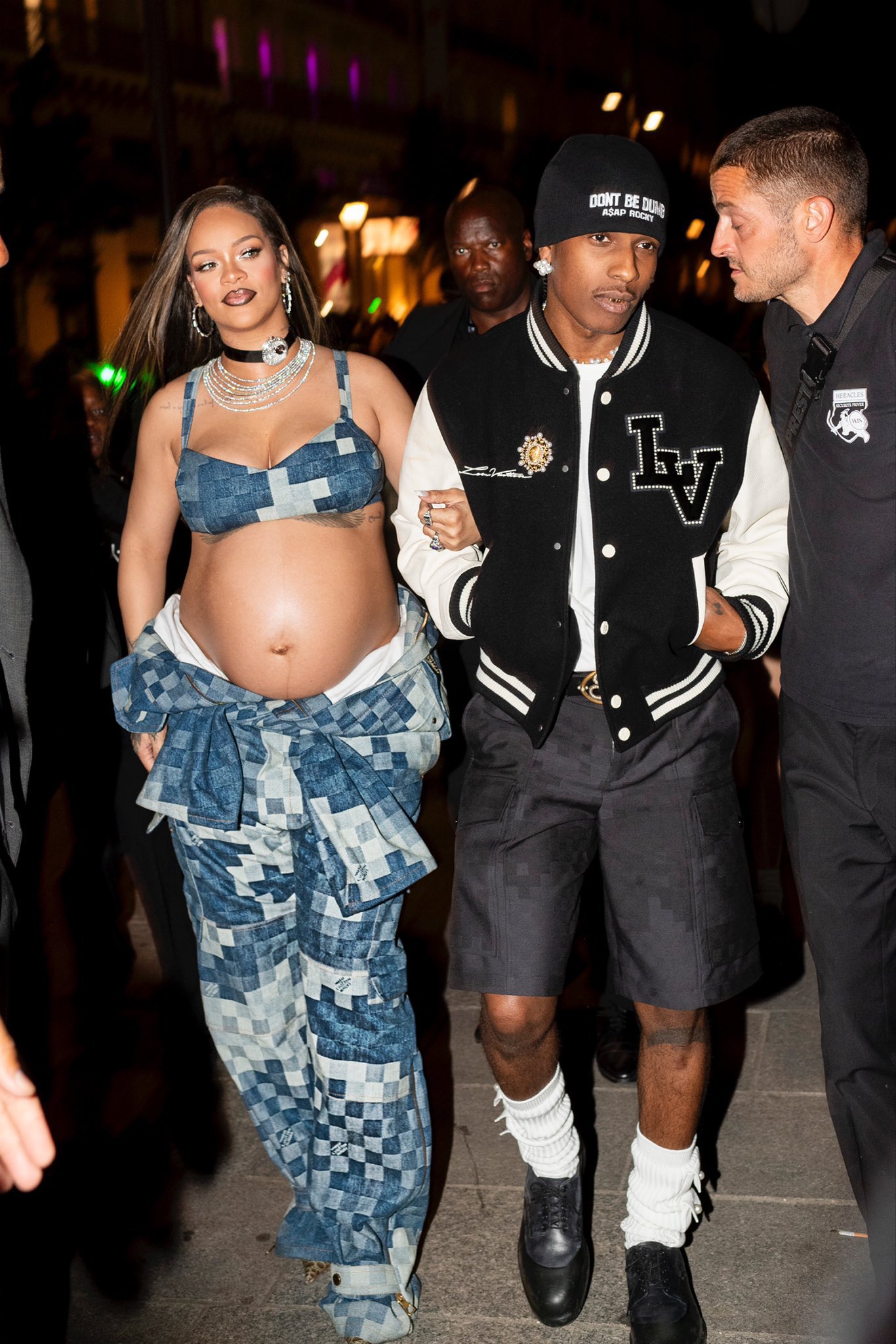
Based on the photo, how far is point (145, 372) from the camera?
11.6 ft

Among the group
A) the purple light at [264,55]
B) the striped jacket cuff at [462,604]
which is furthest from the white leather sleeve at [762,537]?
the purple light at [264,55]

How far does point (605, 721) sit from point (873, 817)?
1.95 feet

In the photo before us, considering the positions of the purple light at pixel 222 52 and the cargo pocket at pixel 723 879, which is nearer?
the cargo pocket at pixel 723 879

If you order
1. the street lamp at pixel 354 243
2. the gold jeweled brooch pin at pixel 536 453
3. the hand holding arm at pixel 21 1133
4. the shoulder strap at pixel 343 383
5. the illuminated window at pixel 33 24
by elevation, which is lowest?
A: the hand holding arm at pixel 21 1133

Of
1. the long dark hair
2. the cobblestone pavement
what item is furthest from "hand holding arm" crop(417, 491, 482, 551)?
the cobblestone pavement

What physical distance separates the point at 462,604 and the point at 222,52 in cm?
2859

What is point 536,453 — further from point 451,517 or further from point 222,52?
point 222,52

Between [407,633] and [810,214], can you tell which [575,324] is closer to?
[810,214]

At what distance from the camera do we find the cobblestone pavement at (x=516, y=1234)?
304 cm

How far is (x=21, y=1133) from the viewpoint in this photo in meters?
1.86

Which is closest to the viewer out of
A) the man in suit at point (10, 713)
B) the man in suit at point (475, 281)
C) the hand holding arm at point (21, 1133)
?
the hand holding arm at point (21, 1133)

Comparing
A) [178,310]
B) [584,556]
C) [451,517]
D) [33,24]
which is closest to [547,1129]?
[584,556]

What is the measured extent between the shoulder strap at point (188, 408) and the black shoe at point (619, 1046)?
2.14m

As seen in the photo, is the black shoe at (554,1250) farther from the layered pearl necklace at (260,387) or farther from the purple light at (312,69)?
the purple light at (312,69)
